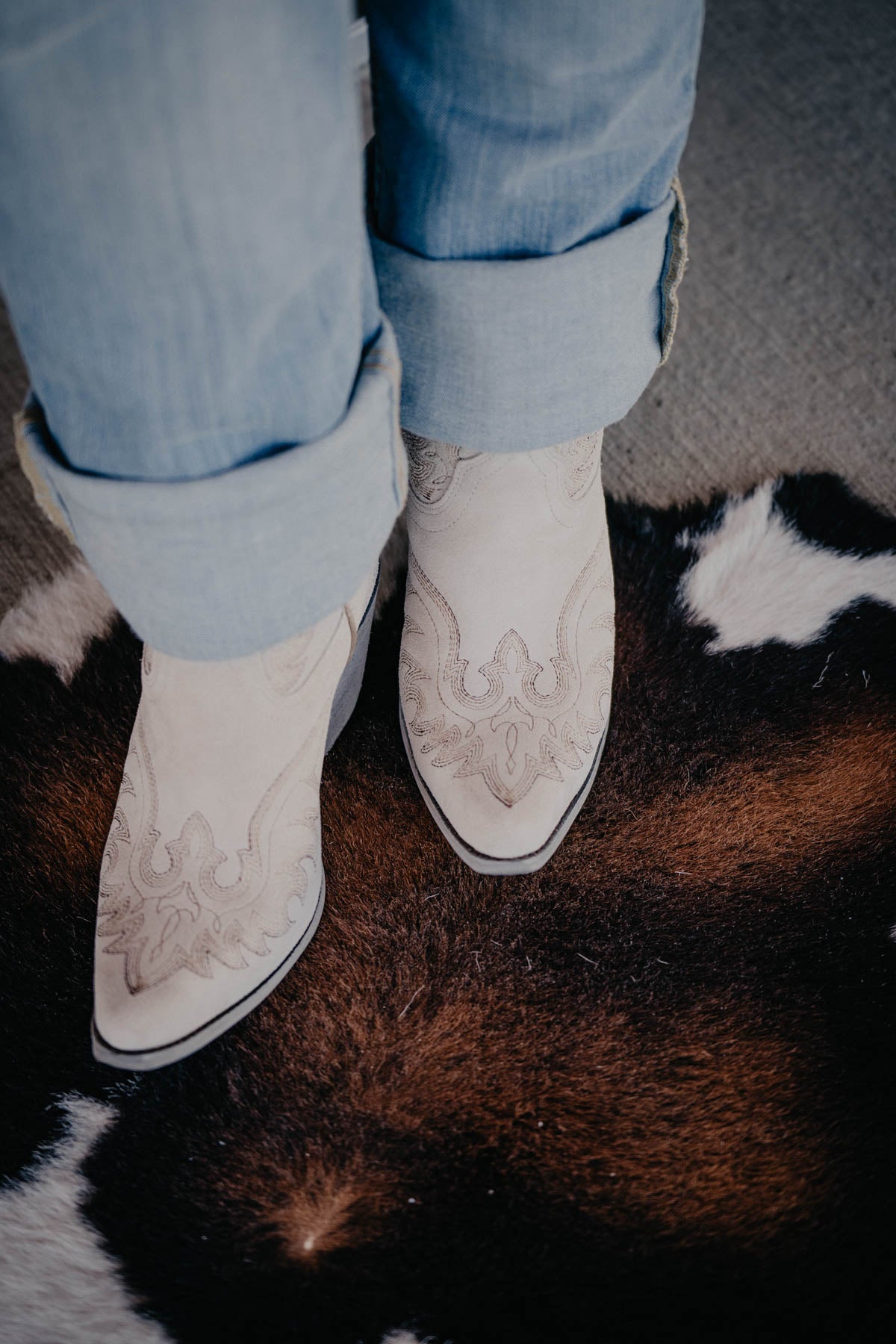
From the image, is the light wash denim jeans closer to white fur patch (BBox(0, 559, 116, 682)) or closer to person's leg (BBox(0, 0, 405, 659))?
person's leg (BBox(0, 0, 405, 659))

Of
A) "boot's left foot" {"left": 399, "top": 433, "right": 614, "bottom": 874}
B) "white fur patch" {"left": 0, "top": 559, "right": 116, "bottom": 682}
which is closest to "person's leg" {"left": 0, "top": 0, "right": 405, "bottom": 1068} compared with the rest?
"boot's left foot" {"left": 399, "top": 433, "right": 614, "bottom": 874}

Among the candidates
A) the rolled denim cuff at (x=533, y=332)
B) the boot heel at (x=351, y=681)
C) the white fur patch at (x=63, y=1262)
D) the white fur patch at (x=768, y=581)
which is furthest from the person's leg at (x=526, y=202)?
the white fur patch at (x=63, y=1262)

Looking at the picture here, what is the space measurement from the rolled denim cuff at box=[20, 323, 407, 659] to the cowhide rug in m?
0.26

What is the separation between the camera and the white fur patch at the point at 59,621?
0.67 m

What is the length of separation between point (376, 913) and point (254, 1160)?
161 millimetres

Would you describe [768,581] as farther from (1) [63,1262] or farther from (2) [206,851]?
(1) [63,1262]

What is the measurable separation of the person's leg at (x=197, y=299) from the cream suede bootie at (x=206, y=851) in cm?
8

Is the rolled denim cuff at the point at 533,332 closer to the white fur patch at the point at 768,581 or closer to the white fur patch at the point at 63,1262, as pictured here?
the white fur patch at the point at 768,581

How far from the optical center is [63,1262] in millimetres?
494

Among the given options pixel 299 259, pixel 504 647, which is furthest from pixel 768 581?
pixel 299 259

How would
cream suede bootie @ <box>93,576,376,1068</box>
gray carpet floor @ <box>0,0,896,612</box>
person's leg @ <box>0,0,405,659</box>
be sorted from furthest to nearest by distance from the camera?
1. gray carpet floor @ <box>0,0,896,612</box>
2. cream suede bootie @ <box>93,576,376,1068</box>
3. person's leg @ <box>0,0,405,659</box>

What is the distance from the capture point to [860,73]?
100 centimetres

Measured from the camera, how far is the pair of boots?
0.48 m

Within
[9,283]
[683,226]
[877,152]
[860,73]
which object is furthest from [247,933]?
[860,73]
